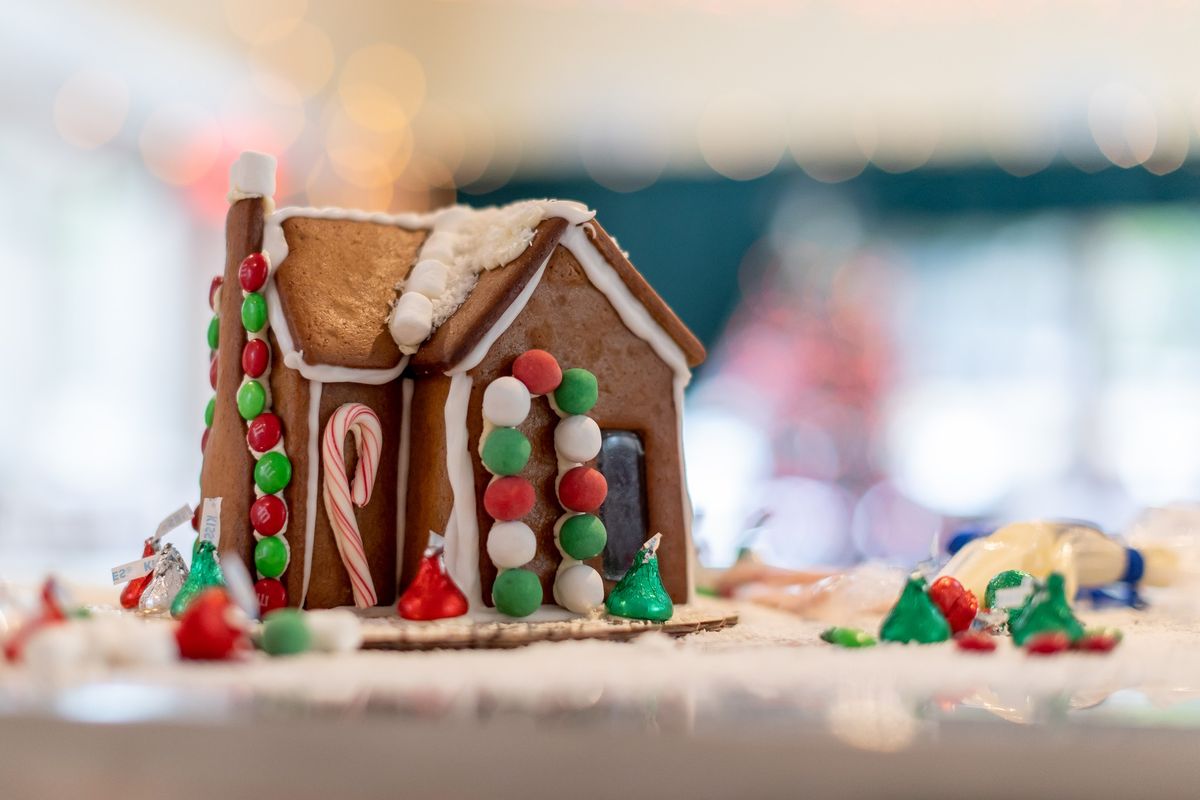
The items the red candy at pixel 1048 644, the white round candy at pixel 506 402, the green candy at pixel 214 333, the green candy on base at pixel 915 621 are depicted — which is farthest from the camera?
the green candy at pixel 214 333

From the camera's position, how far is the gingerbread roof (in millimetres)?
1270

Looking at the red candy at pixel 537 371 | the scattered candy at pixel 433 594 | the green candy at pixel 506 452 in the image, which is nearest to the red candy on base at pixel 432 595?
the scattered candy at pixel 433 594

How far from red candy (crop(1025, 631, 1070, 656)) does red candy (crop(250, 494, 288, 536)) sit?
81 centimetres

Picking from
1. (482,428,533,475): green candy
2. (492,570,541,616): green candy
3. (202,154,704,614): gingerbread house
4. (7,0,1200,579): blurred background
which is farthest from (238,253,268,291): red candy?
(7,0,1200,579): blurred background

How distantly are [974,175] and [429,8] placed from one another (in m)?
2.45

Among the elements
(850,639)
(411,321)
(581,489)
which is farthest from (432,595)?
(850,639)

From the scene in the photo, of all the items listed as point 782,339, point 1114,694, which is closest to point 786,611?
point 1114,694

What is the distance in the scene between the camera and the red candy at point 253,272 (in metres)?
1.31

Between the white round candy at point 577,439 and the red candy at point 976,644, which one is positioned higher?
the white round candy at point 577,439

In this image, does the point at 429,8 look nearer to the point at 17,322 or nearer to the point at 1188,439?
the point at 17,322

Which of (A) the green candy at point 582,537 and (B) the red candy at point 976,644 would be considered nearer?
(B) the red candy at point 976,644

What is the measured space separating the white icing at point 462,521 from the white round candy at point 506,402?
0.05 meters

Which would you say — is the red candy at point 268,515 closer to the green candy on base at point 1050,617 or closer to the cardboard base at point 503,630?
the cardboard base at point 503,630

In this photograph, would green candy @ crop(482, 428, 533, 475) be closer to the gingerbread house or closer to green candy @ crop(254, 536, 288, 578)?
the gingerbread house
